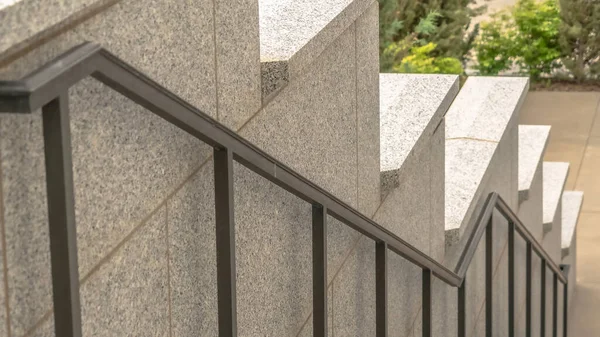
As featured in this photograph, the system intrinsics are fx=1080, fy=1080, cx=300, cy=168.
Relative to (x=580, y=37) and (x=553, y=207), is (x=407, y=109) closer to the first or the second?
(x=553, y=207)

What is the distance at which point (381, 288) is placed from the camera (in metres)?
3.21

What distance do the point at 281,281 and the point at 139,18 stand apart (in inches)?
39.6

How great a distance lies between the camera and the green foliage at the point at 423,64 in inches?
332

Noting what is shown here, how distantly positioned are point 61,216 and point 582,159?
456 inches

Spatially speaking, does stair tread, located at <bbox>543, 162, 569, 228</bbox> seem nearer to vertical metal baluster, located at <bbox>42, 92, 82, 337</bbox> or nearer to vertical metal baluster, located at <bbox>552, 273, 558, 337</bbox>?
vertical metal baluster, located at <bbox>552, 273, 558, 337</bbox>

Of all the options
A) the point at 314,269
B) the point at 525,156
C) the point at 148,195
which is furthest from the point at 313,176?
the point at 525,156

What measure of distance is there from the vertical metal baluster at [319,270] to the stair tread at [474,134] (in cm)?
207

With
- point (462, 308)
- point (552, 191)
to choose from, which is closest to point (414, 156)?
point (462, 308)

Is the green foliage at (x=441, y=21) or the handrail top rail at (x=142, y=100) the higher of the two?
the handrail top rail at (x=142, y=100)

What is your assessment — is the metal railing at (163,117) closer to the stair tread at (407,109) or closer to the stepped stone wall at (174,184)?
the stepped stone wall at (174,184)

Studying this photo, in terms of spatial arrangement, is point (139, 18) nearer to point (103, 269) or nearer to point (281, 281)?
point (103, 269)

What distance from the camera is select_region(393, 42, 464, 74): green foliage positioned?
845cm

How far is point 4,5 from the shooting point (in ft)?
4.63

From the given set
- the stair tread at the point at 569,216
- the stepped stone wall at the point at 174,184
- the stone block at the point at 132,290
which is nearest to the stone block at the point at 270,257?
the stepped stone wall at the point at 174,184
